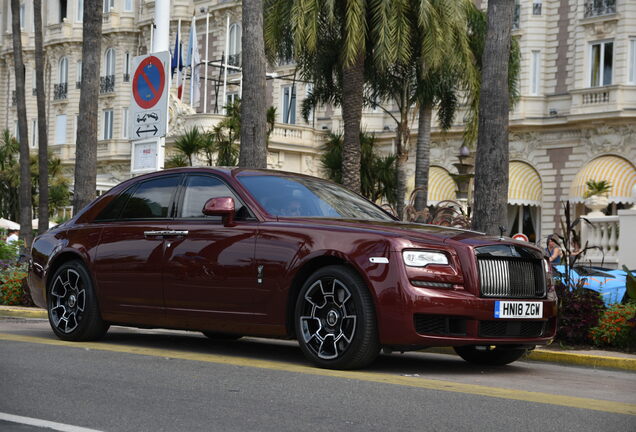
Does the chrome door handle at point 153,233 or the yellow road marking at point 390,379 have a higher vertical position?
the chrome door handle at point 153,233

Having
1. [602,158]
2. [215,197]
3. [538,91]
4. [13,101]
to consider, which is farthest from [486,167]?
[13,101]

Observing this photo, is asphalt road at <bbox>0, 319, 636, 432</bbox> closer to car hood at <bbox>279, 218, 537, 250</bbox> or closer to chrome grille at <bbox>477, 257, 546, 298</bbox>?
chrome grille at <bbox>477, 257, 546, 298</bbox>

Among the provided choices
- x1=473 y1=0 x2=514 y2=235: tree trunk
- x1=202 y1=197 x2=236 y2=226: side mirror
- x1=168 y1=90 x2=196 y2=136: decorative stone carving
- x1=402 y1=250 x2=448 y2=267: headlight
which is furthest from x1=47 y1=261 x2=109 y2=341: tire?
x1=168 y1=90 x2=196 y2=136: decorative stone carving

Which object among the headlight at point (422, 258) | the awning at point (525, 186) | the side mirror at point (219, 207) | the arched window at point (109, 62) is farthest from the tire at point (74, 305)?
the arched window at point (109, 62)

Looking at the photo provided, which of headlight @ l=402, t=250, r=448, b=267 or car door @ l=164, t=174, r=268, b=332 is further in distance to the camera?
car door @ l=164, t=174, r=268, b=332

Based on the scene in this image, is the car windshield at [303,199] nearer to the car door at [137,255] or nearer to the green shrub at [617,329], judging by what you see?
the car door at [137,255]

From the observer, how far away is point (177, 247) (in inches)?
363

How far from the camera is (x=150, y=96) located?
54.0 ft

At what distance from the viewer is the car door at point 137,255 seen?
941 cm

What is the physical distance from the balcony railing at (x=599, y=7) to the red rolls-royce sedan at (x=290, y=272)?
1276 inches

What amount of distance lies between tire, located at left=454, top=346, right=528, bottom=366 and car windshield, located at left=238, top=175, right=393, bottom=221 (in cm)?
130

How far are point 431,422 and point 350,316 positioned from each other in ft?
6.81

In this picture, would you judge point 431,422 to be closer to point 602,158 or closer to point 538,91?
point 602,158

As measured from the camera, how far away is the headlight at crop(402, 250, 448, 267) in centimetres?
783
